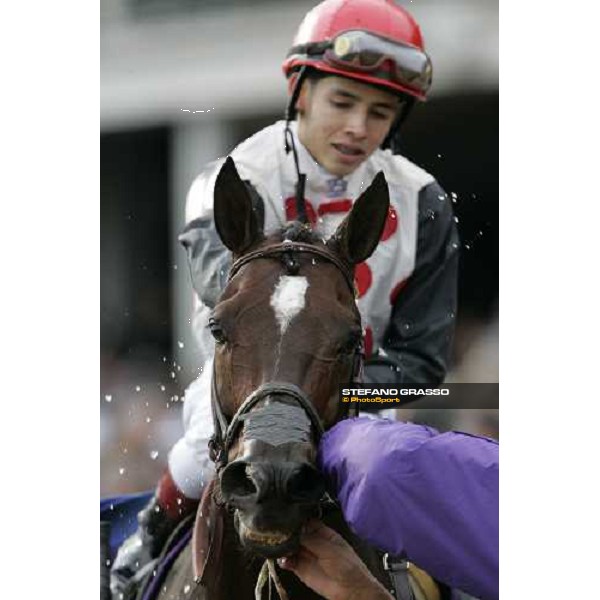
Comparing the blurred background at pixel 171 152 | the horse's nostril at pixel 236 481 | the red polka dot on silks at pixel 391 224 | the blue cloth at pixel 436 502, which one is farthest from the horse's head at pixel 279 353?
the blurred background at pixel 171 152

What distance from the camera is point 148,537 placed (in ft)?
7.64

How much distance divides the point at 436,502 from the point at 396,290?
40.9 inches

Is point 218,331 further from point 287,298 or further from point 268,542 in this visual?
point 268,542

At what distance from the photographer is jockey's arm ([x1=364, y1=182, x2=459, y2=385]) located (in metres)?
2.33

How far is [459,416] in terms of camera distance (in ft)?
7.40

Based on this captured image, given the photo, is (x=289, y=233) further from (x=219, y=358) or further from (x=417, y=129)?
(x=417, y=129)

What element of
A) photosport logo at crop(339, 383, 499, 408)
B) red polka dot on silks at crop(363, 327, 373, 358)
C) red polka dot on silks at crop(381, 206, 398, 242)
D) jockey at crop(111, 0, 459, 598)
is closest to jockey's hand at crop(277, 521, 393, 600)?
photosport logo at crop(339, 383, 499, 408)

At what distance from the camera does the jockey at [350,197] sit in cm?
222

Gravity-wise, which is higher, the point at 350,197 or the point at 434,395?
the point at 350,197

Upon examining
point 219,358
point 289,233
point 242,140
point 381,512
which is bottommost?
→ point 381,512

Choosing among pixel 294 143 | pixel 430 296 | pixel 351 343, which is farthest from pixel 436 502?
pixel 294 143

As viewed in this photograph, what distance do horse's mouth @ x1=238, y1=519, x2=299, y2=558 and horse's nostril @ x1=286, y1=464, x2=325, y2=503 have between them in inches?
2.5
